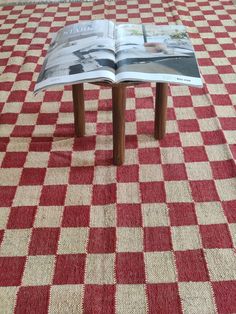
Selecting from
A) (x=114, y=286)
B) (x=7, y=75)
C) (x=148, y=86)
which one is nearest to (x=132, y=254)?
(x=114, y=286)

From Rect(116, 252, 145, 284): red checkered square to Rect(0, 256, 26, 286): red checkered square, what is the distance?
239mm

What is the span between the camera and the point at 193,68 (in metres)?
1.13

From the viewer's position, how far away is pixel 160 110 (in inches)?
53.7

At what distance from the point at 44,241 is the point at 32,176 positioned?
11.1 inches

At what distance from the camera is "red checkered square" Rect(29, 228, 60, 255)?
3.51ft

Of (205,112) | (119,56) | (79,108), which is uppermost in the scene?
(119,56)

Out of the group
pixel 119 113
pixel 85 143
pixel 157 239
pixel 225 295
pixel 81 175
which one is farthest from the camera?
pixel 85 143

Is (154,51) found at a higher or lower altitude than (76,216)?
higher

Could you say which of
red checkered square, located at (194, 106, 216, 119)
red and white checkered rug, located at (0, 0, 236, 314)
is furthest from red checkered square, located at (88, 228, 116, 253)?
red checkered square, located at (194, 106, 216, 119)

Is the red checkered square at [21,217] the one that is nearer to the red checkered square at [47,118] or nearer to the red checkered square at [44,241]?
the red checkered square at [44,241]

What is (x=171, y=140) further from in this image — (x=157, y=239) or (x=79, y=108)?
(x=157, y=239)

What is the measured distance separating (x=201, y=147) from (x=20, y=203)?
2.05 feet

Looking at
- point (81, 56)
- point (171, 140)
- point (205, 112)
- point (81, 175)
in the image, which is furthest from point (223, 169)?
point (81, 56)

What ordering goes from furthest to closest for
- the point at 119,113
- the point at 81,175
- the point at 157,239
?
the point at 81,175 < the point at 119,113 < the point at 157,239
